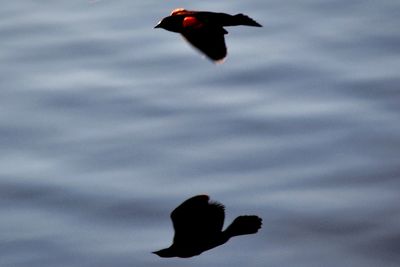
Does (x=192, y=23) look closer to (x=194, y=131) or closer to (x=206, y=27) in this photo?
(x=206, y=27)

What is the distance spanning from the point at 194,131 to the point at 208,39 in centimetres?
108

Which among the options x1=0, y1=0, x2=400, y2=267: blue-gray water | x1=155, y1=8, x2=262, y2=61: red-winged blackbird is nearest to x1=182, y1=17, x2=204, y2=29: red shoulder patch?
x1=155, y1=8, x2=262, y2=61: red-winged blackbird

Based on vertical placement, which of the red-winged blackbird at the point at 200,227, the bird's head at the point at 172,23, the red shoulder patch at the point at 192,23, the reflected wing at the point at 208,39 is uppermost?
the bird's head at the point at 172,23

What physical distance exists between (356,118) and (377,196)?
848 millimetres

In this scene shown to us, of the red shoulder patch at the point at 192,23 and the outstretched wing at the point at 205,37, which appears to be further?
the red shoulder patch at the point at 192,23

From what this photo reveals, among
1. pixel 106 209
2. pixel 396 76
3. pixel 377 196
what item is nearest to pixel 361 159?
pixel 377 196

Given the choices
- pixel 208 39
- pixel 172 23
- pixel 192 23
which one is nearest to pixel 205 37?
pixel 208 39

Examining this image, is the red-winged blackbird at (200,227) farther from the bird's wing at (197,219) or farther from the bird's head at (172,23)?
the bird's head at (172,23)

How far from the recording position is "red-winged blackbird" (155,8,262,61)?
686 centimetres

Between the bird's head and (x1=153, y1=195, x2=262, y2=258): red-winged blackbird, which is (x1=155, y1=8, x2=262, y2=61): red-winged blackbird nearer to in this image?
the bird's head

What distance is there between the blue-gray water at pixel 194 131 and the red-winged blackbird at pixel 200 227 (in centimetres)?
6

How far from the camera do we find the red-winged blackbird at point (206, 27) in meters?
6.86

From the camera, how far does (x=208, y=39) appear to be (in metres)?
6.92

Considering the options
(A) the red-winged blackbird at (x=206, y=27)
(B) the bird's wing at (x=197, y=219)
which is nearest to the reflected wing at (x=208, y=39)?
(A) the red-winged blackbird at (x=206, y=27)
